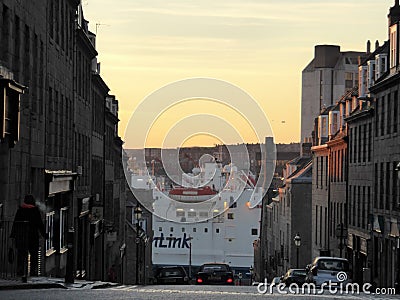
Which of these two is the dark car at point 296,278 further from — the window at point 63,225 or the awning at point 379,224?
the window at point 63,225

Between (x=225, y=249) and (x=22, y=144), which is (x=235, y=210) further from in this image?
(x=22, y=144)

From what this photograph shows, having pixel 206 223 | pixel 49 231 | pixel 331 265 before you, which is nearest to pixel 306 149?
pixel 331 265

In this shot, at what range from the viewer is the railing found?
66.8 feet

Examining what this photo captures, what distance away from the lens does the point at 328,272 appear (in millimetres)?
32719

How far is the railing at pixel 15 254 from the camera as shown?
66.8ft

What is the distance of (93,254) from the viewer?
169ft

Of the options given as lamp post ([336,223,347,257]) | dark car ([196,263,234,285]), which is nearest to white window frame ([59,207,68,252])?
dark car ([196,263,234,285])

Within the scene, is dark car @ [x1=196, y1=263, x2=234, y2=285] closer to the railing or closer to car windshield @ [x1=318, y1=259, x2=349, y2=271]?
car windshield @ [x1=318, y1=259, x2=349, y2=271]

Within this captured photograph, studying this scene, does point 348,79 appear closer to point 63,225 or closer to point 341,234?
point 341,234

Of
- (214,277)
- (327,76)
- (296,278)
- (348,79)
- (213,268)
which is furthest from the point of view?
(327,76)

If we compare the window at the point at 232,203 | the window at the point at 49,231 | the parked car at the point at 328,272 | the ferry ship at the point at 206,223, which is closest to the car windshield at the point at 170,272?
the window at the point at 49,231

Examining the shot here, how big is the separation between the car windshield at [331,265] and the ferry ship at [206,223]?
111586 millimetres

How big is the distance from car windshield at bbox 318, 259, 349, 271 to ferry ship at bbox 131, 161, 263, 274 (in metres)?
112

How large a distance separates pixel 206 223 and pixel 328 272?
130m
